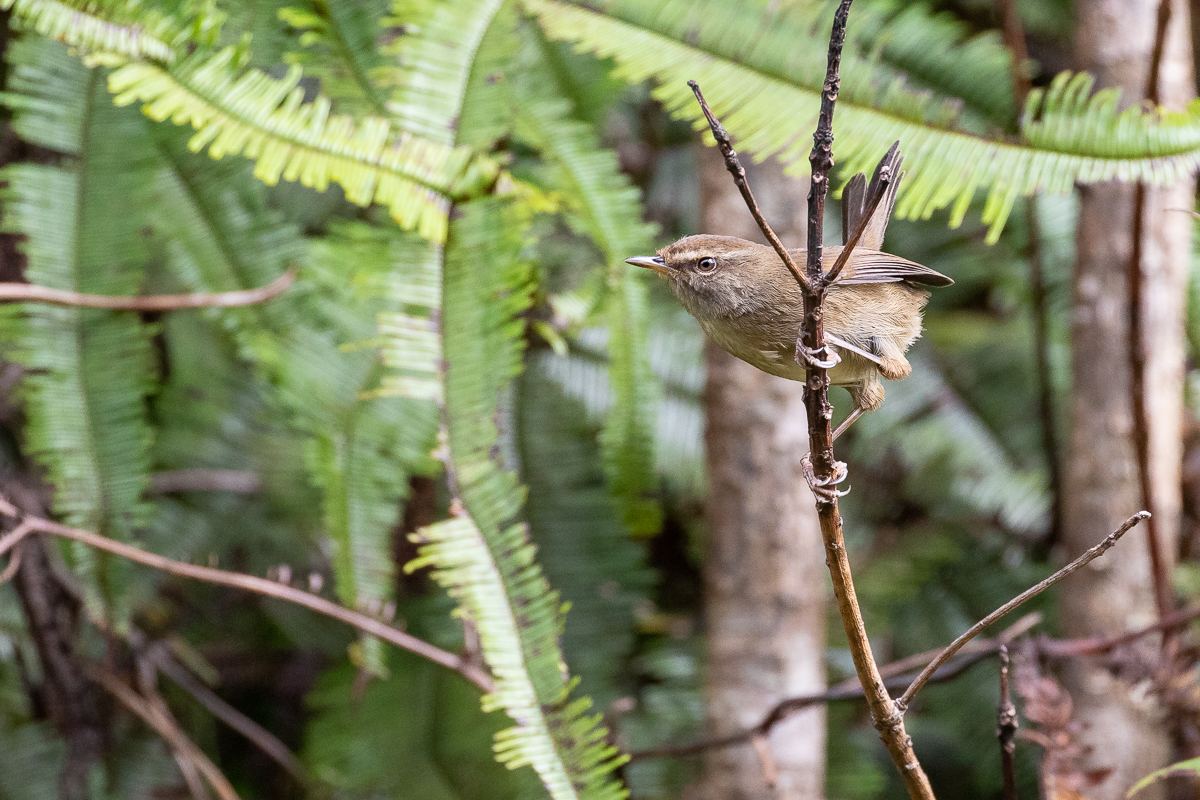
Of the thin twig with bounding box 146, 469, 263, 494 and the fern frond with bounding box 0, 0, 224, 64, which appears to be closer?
the fern frond with bounding box 0, 0, 224, 64

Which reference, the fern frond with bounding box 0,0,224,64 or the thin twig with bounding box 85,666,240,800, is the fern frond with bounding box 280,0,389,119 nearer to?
the fern frond with bounding box 0,0,224,64

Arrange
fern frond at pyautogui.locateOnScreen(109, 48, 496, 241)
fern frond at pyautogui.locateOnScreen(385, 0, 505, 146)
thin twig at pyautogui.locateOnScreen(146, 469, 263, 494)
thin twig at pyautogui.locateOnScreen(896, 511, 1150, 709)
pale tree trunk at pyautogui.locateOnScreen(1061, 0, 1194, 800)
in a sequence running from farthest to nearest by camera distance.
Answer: thin twig at pyautogui.locateOnScreen(146, 469, 263, 494) < pale tree trunk at pyautogui.locateOnScreen(1061, 0, 1194, 800) < fern frond at pyautogui.locateOnScreen(385, 0, 505, 146) < fern frond at pyautogui.locateOnScreen(109, 48, 496, 241) < thin twig at pyautogui.locateOnScreen(896, 511, 1150, 709)

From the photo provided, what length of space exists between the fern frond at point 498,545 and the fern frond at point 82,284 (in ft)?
2.65

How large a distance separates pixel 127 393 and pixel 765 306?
1.34m

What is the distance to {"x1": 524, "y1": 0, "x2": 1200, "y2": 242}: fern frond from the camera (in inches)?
57.3

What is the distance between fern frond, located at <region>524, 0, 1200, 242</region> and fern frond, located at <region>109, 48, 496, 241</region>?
1.38 feet

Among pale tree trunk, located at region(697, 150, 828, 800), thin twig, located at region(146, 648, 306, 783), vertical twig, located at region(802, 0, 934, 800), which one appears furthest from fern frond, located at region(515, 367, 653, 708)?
vertical twig, located at region(802, 0, 934, 800)

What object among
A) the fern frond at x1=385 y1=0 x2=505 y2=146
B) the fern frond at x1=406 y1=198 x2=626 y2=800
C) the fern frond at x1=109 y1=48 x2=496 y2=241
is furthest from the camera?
the fern frond at x1=385 y1=0 x2=505 y2=146

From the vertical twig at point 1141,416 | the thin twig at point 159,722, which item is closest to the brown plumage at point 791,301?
the vertical twig at point 1141,416

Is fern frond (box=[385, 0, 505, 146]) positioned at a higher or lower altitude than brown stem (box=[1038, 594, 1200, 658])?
higher

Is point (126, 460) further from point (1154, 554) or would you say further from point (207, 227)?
point (1154, 554)

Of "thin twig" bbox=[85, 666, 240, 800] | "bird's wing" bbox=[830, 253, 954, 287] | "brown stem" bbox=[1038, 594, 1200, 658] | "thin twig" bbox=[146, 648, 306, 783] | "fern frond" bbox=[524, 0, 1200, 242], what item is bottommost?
"thin twig" bbox=[146, 648, 306, 783]

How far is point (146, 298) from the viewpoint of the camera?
1972 mm

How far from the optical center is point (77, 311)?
6.37ft
